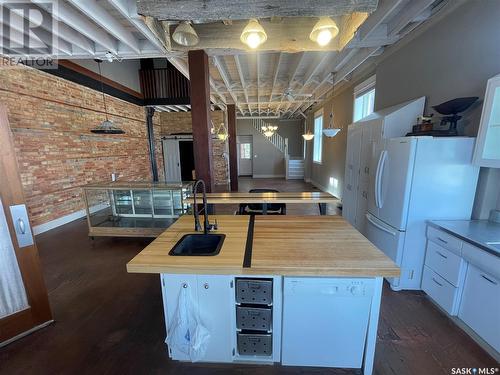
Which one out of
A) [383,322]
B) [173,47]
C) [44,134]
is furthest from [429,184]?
[44,134]

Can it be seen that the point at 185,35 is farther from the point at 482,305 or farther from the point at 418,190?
the point at 482,305

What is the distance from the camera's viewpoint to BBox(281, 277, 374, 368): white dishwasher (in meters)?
1.40

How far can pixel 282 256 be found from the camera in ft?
4.80

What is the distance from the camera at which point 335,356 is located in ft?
5.06

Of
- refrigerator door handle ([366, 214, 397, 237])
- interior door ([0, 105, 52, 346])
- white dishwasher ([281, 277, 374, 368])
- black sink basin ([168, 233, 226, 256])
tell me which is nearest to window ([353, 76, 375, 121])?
refrigerator door handle ([366, 214, 397, 237])

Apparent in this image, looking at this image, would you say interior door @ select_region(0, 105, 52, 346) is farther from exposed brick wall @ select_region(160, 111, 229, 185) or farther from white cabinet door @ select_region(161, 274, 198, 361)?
exposed brick wall @ select_region(160, 111, 229, 185)

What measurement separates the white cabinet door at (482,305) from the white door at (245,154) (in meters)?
11.2

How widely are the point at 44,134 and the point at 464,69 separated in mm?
6786

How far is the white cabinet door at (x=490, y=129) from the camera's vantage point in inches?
74.9

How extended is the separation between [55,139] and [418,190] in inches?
253

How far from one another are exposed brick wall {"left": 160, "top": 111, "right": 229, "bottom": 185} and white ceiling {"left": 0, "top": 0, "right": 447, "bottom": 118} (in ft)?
10.4

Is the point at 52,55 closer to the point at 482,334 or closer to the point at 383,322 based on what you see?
the point at 383,322

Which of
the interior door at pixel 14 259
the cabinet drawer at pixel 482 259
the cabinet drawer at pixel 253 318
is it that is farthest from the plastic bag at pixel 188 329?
the cabinet drawer at pixel 482 259

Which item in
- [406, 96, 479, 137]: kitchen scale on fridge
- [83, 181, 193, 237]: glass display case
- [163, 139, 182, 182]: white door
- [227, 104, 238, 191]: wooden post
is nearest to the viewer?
[406, 96, 479, 137]: kitchen scale on fridge
